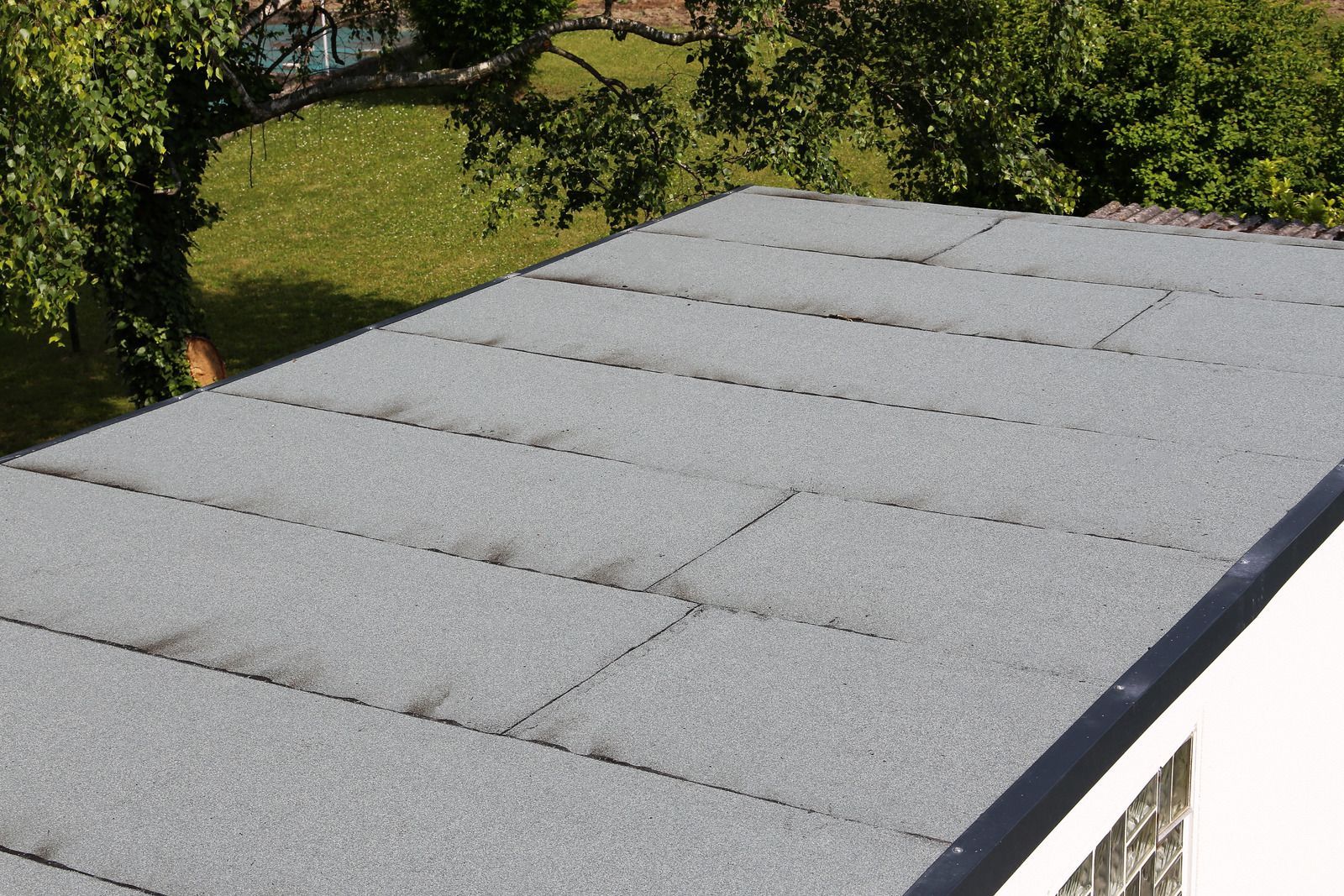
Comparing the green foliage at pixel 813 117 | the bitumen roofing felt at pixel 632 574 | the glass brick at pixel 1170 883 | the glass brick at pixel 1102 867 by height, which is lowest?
the glass brick at pixel 1170 883

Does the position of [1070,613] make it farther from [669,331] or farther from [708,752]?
[669,331]

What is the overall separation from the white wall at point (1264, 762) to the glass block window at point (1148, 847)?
0.07m

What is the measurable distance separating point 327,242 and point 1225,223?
17.2m

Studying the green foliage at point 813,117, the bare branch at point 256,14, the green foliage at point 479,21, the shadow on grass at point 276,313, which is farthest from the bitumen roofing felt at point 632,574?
the green foliage at point 479,21

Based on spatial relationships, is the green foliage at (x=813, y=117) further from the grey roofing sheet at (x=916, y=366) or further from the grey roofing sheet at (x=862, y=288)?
the grey roofing sheet at (x=916, y=366)

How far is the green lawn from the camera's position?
775 inches

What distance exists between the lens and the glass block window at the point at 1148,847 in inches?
175

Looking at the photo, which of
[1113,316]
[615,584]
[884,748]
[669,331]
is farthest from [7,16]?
[884,748]

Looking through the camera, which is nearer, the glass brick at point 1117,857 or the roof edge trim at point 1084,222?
the glass brick at point 1117,857

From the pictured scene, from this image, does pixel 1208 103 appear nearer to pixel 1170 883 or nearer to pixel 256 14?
pixel 256 14

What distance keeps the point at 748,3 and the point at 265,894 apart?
385 inches

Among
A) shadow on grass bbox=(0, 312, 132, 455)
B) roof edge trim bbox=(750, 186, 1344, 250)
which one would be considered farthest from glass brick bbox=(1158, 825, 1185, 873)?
shadow on grass bbox=(0, 312, 132, 455)

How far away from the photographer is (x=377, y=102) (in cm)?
3212

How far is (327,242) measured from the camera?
81.6 feet
